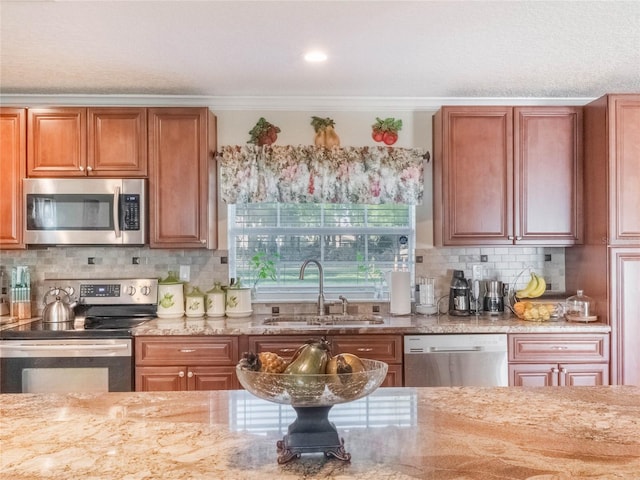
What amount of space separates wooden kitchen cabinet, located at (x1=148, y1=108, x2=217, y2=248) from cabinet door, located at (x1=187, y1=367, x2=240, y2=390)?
87 centimetres

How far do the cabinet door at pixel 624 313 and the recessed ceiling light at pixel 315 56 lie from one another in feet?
7.07

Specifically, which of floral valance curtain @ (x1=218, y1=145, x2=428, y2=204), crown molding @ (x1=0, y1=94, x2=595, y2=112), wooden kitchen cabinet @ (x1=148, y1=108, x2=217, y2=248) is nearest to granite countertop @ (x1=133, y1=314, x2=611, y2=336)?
wooden kitchen cabinet @ (x1=148, y1=108, x2=217, y2=248)

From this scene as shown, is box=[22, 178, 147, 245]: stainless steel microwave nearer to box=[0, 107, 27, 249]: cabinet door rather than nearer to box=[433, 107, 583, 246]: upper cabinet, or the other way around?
box=[0, 107, 27, 249]: cabinet door

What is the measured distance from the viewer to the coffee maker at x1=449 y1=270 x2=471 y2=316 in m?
3.74

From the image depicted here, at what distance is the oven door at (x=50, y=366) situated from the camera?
123 inches

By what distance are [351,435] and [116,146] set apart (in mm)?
2825

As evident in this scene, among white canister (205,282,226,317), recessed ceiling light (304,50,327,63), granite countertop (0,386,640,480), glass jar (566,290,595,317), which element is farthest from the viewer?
white canister (205,282,226,317)

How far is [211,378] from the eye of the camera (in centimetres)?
327

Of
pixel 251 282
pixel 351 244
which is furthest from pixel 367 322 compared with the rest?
pixel 251 282

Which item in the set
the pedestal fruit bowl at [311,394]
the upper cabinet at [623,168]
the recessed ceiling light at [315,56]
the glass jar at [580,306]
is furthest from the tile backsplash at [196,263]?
the pedestal fruit bowl at [311,394]

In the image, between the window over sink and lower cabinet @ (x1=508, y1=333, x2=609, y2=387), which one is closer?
lower cabinet @ (x1=508, y1=333, x2=609, y2=387)

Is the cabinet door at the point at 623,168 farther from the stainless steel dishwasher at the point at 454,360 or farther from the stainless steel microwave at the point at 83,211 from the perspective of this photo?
the stainless steel microwave at the point at 83,211

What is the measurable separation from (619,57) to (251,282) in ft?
9.09

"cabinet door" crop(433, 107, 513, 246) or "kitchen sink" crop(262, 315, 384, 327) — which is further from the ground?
"cabinet door" crop(433, 107, 513, 246)
